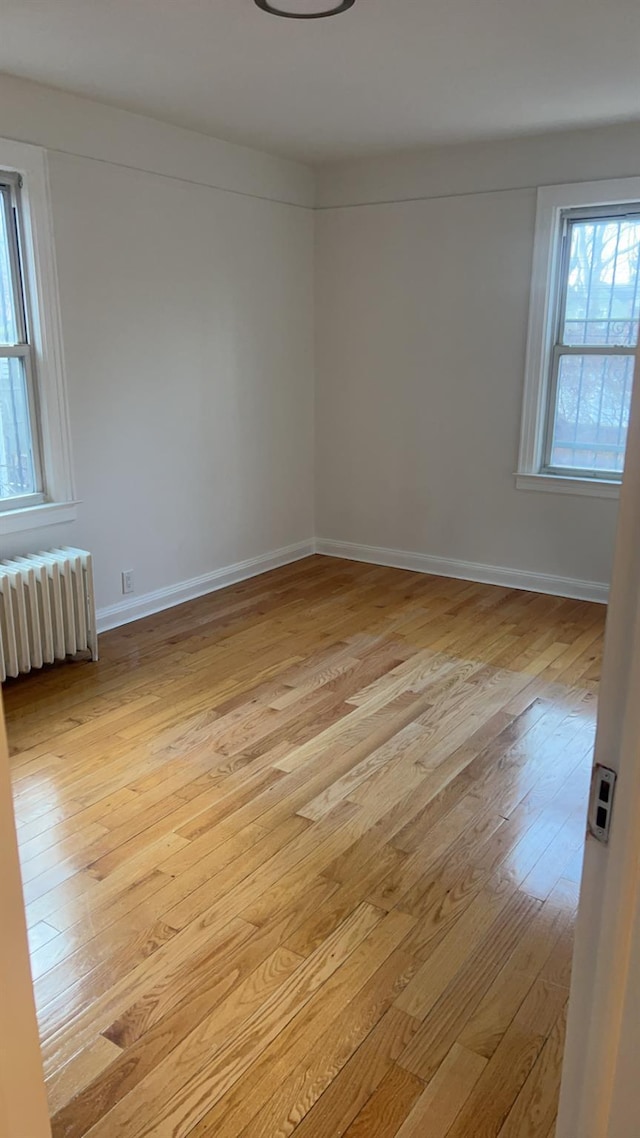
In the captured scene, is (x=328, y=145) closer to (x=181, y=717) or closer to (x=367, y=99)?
(x=367, y=99)

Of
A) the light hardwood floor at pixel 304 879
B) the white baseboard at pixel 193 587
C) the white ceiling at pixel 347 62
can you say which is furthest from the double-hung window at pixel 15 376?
the light hardwood floor at pixel 304 879

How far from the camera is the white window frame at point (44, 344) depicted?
3.50 m

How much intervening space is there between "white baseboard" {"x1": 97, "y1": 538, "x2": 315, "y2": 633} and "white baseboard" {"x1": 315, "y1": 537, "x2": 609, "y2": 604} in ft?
1.03

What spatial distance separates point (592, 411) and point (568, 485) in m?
0.43

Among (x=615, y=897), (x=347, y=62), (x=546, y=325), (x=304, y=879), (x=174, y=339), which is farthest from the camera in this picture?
(x=546, y=325)

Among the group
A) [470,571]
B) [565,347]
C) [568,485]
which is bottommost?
[470,571]

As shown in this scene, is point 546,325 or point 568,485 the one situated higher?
point 546,325

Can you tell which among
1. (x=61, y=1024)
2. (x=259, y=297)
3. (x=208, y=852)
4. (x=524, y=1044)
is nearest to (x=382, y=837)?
(x=208, y=852)

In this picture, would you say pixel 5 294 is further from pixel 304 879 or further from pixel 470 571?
pixel 470 571

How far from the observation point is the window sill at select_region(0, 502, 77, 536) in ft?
12.0

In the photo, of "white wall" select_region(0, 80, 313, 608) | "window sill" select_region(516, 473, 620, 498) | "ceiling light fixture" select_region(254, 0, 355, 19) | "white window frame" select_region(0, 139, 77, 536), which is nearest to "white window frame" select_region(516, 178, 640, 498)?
"window sill" select_region(516, 473, 620, 498)

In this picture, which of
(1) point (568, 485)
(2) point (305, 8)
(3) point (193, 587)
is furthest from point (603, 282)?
(3) point (193, 587)

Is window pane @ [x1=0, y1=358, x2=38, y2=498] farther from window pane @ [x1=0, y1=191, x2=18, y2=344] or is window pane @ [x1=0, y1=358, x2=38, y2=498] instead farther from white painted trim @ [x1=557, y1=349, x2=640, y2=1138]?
white painted trim @ [x1=557, y1=349, x2=640, y2=1138]

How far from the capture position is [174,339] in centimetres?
437
